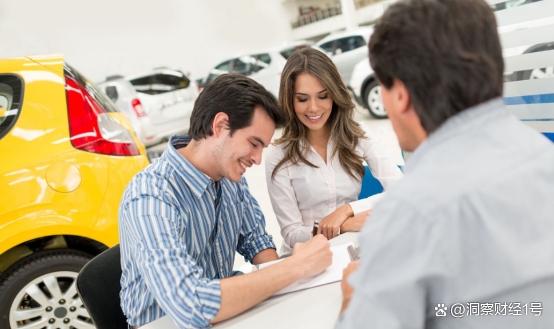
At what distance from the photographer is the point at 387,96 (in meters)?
0.69

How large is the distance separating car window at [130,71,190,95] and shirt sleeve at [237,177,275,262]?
5234mm

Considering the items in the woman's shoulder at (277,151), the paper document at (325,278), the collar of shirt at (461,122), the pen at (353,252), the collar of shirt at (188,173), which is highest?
the collar of shirt at (461,122)

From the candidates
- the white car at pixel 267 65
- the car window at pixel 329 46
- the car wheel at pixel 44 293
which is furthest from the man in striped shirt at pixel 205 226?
the car window at pixel 329 46

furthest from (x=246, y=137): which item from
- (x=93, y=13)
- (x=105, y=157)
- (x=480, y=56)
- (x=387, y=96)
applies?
(x=93, y=13)

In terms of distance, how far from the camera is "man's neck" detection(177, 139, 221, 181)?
4.12 feet

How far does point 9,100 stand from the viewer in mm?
2064

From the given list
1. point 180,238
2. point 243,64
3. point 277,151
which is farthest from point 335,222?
point 243,64

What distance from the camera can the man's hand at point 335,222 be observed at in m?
1.47

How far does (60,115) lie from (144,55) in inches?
275

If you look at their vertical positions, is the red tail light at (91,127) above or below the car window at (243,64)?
above

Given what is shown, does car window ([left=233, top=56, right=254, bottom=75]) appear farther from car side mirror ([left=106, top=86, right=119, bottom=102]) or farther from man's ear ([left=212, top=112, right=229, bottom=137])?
man's ear ([left=212, top=112, right=229, bottom=137])

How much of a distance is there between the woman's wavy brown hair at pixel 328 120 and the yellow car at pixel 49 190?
2.66 feet

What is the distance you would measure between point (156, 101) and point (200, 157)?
5.36m

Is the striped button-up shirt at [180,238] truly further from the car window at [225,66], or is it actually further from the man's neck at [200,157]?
the car window at [225,66]
